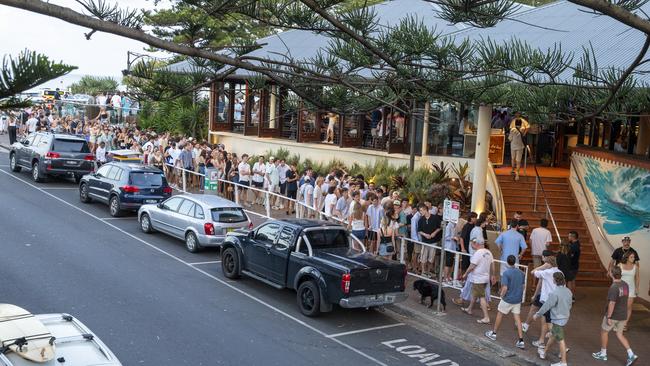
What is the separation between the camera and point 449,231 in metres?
15.8

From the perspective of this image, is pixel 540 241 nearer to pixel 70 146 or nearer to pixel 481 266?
pixel 481 266

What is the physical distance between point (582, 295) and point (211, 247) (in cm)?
916

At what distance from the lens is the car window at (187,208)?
18172 millimetres

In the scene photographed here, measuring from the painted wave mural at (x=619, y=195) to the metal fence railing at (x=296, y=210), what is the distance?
356 cm

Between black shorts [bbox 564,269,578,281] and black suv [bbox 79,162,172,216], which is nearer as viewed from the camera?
black shorts [bbox 564,269,578,281]

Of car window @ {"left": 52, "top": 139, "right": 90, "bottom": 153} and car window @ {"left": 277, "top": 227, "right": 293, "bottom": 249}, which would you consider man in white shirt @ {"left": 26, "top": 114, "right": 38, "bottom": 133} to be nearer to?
car window @ {"left": 52, "top": 139, "right": 90, "bottom": 153}

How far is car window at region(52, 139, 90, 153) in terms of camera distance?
25969 mm

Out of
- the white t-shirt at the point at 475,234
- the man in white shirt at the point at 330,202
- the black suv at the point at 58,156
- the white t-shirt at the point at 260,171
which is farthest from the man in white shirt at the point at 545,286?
the black suv at the point at 58,156

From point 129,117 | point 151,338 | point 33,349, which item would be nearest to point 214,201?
A: point 151,338

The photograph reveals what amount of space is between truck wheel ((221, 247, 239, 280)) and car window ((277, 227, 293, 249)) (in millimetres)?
1556

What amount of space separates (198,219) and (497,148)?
32.2 feet

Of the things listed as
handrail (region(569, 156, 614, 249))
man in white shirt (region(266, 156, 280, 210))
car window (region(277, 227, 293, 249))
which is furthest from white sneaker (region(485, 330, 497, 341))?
man in white shirt (region(266, 156, 280, 210))

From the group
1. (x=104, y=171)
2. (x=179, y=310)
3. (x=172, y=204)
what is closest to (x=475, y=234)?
(x=179, y=310)

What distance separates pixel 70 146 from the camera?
26.2m
